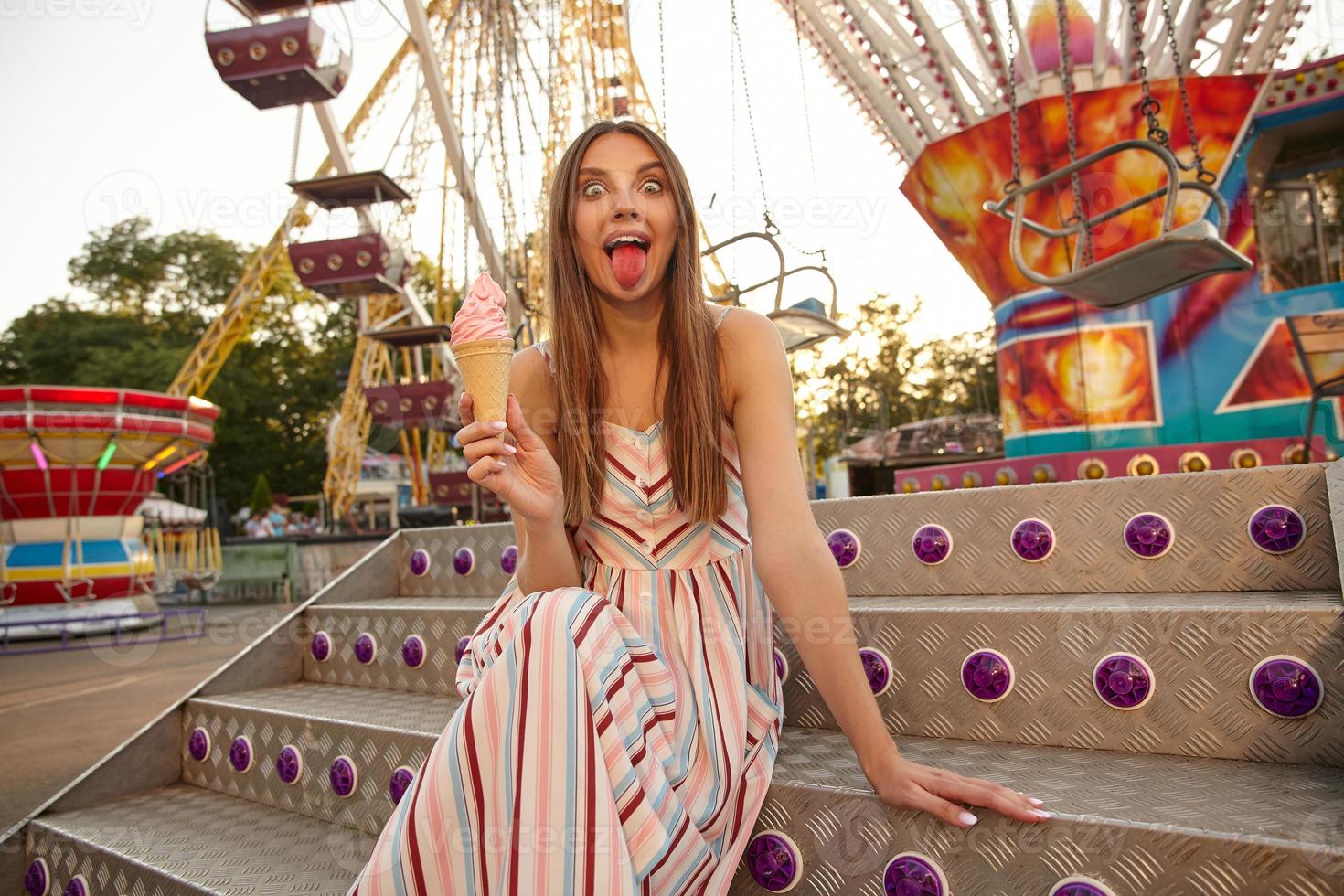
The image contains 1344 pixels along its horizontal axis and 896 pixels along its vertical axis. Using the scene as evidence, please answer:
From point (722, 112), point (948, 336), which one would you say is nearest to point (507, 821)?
point (722, 112)

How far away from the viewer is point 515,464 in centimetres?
152

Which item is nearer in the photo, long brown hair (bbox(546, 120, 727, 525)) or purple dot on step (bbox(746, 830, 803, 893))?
purple dot on step (bbox(746, 830, 803, 893))

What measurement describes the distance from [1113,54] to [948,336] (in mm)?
20120

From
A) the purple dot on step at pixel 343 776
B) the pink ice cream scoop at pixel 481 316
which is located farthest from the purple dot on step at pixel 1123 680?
the purple dot on step at pixel 343 776

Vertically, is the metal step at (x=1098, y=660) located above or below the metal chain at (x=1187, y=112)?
below

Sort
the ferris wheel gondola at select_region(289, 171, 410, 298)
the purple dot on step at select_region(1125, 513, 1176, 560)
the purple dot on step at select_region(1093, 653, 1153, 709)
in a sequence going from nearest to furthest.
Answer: the purple dot on step at select_region(1093, 653, 1153, 709), the purple dot on step at select_region(1125, 513, 1176, 560), the ferris wheel gondola at select_region(289, 171, 410, 298)

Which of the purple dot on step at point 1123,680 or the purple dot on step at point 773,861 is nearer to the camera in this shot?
the purple dot on step at point 773,861

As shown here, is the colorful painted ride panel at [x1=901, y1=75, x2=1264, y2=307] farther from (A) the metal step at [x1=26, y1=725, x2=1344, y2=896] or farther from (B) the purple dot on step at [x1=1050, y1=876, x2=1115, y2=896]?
(B) the purple dot on step at [x1=1050, y1=876, x2=1115, y2=896]

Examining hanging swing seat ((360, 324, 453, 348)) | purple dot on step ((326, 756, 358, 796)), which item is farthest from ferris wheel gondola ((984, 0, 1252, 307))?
hanging swing seat ((360, 324, 453, 348))

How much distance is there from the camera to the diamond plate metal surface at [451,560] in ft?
9.61

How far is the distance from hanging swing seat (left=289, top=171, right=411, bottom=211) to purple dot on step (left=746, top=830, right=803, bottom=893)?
35.0 ft

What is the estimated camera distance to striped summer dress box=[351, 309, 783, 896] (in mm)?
1217

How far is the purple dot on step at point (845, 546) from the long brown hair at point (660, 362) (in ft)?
2.55

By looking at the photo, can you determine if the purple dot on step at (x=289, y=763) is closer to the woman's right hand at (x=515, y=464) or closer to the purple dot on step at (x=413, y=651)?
the purple dot on step at (x=413, y=651)
